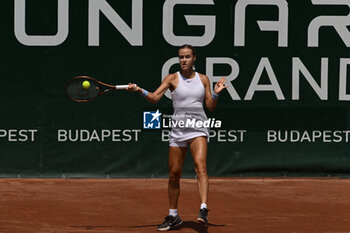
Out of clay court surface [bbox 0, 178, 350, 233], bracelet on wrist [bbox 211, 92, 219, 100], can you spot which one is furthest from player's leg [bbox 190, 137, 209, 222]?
clay court surface [bbox 0, 178, 350, 233]

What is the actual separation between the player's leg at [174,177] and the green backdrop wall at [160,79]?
3.64 metres

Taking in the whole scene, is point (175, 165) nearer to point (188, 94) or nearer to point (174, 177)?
point (174, 177)

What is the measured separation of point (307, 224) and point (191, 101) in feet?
5.80

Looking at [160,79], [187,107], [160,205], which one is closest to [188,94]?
[187,107]

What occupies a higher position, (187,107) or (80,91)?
(80,91)

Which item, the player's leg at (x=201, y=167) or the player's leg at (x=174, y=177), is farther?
the player's leg at (x=174, y=177)

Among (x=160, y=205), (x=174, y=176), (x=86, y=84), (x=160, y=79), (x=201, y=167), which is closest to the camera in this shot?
(x=201, y=167)

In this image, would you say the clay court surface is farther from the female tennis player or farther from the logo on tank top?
the logo on tank top

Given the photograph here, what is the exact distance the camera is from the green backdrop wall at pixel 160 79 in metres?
9.80

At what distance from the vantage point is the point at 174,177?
6277mm

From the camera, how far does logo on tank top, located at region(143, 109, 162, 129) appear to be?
9.90m

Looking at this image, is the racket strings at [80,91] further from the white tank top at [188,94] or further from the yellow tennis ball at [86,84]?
the white tank top at [188,94]

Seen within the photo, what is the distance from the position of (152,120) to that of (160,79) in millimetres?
609

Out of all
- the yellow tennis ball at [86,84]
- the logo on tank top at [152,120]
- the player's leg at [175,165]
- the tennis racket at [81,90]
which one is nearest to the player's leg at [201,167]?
the player's leg at [175,165]
